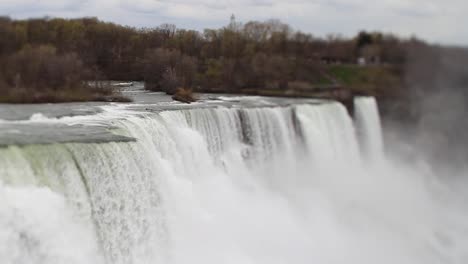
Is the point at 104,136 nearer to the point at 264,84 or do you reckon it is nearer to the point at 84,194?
the point at 84,194

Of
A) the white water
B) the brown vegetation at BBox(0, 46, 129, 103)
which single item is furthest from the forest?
the white water

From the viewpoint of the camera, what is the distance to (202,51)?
25.2 metres

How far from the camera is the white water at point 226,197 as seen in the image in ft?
28.7

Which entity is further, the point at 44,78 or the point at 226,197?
the point at 44,78

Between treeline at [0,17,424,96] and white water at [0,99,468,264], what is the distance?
3.86 metres

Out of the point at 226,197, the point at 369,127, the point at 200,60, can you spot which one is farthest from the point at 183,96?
the point at 369,127

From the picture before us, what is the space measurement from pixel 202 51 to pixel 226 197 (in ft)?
40.1

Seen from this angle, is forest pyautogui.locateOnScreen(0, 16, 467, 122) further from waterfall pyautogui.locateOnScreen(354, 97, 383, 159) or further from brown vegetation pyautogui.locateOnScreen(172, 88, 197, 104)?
waterfall pyautogui.locateOnScreen(354, 97, 383, 159)

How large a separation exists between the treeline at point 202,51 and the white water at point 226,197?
3862 millimetres

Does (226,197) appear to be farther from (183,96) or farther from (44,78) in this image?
(183,96)

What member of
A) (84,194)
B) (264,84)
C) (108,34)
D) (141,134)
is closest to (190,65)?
(108,34)

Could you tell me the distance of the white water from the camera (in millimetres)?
8734

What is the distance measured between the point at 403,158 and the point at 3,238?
2344 cm

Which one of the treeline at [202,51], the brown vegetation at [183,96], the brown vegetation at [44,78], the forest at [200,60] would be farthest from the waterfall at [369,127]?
the brown vegetation at [44,78]
